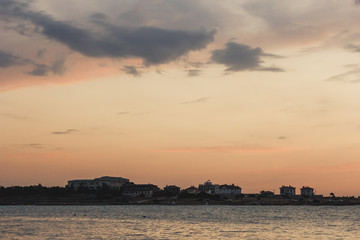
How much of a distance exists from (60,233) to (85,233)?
15.8 ft

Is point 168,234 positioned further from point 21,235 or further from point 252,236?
point 21,235

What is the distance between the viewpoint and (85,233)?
A: 96.2 metres

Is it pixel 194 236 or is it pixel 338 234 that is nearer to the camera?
pixel 194 236

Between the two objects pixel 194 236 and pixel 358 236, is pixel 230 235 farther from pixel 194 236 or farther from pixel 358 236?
pixel 358 236

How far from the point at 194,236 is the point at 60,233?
1051 inches

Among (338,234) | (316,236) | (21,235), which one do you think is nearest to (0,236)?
(21,235)

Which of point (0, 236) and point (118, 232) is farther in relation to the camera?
point (118, 232)

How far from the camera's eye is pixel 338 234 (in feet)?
319

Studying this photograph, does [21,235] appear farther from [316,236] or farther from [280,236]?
[316,236]

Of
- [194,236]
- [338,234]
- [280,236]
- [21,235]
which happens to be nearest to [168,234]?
[194,236]

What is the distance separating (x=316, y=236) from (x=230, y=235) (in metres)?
16.3

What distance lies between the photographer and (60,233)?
95688 mm

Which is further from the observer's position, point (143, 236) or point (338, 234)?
point (338, 234)

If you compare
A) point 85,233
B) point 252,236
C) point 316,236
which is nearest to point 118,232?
point 85,233
